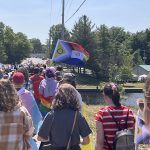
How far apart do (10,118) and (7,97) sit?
9.7 inches

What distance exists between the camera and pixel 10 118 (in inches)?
203

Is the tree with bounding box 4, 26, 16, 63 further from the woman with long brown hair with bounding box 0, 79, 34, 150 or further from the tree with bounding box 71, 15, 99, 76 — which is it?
the woman with long brown hair with bounding box 0, 79, 34, 150

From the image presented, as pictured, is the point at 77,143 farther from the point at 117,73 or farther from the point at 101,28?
the point at 101,28

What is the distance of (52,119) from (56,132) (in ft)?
0.55

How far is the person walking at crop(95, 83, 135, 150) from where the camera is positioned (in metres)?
5.86

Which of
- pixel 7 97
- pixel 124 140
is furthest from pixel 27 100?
pixel 7 97

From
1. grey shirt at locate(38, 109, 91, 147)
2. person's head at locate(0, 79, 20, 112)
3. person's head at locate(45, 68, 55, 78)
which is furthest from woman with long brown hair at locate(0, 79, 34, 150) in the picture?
person's head at locate(45, 68, 55, 78)

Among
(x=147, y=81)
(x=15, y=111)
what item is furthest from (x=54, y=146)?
(x=147, y=81)

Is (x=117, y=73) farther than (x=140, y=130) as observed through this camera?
Yes

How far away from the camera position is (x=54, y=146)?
602 centimetres

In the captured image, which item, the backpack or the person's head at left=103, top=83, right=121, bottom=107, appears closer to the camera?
the backpack

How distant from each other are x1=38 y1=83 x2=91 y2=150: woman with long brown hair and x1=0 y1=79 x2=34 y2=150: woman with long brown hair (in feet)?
2.46

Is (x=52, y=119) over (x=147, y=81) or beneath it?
beneath

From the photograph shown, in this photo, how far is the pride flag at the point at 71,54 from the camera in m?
18.2
